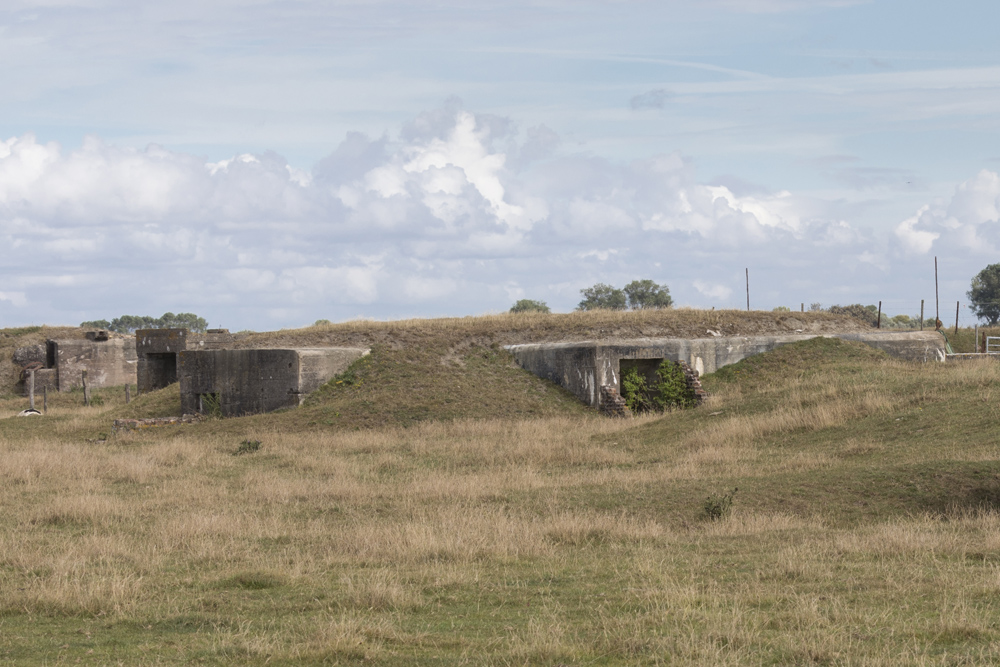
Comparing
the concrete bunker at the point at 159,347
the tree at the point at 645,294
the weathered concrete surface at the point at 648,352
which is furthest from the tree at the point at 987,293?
the concrete bunker at the point at 159,347

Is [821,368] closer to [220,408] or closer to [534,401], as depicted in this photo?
[534,401]

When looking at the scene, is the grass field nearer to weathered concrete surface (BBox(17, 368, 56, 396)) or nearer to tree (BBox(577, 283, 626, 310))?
weathered concrete surface (BBox(17, 368, 56, 396))

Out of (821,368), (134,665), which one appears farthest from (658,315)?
(134,665)

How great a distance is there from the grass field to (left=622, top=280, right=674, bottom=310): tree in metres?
43.7

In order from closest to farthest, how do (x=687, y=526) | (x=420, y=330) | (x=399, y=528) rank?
(x=399, y=528) < (x=687, y=526) < (x=420, y=330)

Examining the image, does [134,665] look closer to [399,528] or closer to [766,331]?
[399,528]

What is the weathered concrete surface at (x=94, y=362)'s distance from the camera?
3397 cm

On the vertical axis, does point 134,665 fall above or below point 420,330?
below

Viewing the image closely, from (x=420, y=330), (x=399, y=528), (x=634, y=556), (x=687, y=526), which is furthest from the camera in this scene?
(x=420, y=330)

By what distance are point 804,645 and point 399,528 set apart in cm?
478

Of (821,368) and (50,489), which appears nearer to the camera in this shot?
(50,489)

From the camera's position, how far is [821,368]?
22203mm

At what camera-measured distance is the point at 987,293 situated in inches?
2325

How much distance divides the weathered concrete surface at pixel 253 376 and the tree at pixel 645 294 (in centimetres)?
4257
